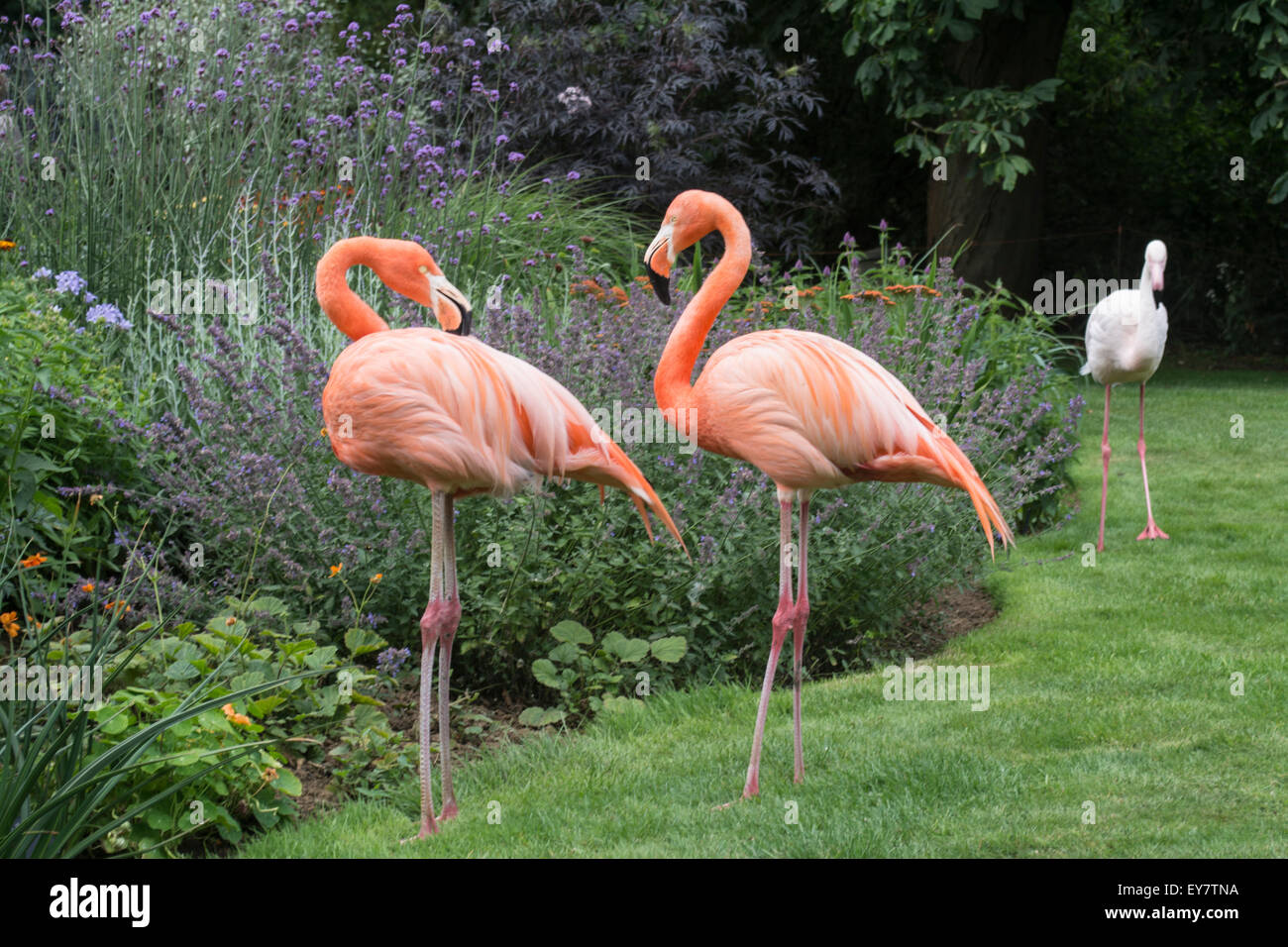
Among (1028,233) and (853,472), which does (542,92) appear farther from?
(853,472)

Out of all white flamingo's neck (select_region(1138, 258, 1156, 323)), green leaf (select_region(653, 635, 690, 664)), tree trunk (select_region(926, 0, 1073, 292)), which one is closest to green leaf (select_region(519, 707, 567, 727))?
green leaf (select_region(653, 635, 690, 664))

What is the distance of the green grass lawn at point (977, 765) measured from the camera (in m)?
3.32

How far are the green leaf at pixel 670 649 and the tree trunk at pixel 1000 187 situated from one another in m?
8.85

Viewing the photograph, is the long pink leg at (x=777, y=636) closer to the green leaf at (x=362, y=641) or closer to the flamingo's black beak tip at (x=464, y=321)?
the flamingo's black beak tip at (x=464, y=321)

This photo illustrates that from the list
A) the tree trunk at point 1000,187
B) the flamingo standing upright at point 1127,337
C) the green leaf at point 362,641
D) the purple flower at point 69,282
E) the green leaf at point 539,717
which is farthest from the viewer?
the tree trunk at point 1000,187

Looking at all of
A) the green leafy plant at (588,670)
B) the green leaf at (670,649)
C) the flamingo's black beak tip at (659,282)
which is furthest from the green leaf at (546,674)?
the flamingo's black beak tip at (659,282)

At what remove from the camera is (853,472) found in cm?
362

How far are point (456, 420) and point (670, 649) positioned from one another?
154 cm

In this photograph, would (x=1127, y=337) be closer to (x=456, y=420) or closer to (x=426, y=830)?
(x=456, y=420)

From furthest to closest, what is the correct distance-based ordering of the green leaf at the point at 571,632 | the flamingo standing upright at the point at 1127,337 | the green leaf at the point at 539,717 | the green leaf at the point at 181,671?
the flamingo standing upright at the point at 1127,337 → the green leaf at the point at 571,632 → the green leaf at the point at 539,717 → the green leaf at the point at 181,671

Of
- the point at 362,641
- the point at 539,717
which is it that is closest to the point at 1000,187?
the point at 539,717

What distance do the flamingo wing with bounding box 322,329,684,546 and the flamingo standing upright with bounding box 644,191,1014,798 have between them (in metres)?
0.32

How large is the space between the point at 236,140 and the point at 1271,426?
8342 mm

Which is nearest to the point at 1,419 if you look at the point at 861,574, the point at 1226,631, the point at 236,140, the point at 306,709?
the point at 306,709
